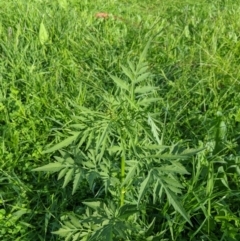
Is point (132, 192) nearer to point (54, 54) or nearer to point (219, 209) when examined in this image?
point (219, 209)

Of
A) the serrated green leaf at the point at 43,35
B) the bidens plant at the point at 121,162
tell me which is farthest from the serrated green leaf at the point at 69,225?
the serrated green leaf at the point at 43,35

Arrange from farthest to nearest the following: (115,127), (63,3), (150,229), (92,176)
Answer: (63,3)
(150,229)
(92,176)
(115,127)

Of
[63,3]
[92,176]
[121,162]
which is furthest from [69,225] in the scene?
[63,3]

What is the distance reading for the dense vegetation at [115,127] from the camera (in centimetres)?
145

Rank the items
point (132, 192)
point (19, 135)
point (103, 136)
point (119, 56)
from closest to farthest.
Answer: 1. point (103, 136)
2. point (132, 192)
3. point (19, 135)
4. point (119, 56)

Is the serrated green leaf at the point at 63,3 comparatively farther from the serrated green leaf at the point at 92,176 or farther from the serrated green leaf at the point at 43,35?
the serrated green leaf at the point at 92,176

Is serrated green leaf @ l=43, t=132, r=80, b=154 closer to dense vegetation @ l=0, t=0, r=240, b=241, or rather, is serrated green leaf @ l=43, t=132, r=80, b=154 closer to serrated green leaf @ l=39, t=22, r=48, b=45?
dense vegetation @ l=0, t=0, r=240, b=241

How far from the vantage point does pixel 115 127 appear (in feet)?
4.65

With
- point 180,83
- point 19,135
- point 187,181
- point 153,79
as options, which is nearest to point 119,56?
point 153,79

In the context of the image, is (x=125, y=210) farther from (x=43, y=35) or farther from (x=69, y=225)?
(x=43, y=35)

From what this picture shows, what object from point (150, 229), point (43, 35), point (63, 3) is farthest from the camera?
point (63, 3)

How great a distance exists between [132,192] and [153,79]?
104 centimetres

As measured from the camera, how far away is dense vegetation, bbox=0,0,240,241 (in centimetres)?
145

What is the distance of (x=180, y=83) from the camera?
8.08 feet
